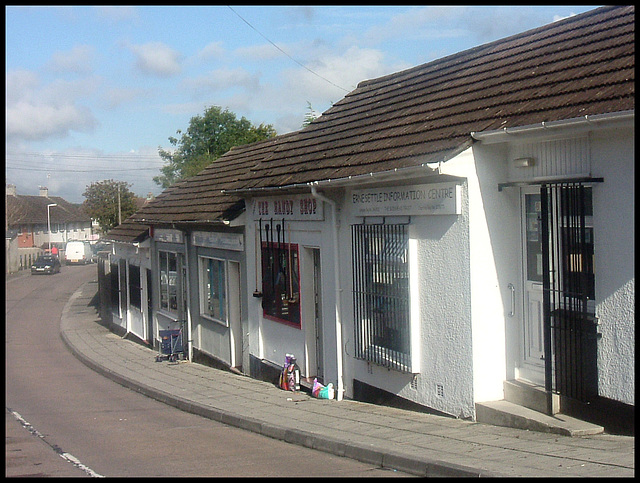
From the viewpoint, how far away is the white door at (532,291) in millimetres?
8391

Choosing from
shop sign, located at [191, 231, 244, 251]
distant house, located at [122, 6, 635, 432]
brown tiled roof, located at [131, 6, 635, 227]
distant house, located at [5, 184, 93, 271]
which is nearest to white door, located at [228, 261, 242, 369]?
shop sign, located at [191, 231, 244, 251]

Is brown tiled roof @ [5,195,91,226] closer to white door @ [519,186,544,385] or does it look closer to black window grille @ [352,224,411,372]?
black window grille @ [352,224,411,372]

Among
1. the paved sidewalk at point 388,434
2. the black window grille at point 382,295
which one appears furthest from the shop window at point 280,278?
the black window grille at point 382,295

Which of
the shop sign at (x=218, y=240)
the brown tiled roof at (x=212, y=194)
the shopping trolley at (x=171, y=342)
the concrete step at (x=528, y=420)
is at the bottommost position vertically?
the shopping trolley at (x=171, y=342)

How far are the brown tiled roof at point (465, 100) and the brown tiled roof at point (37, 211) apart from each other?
56.4 meters

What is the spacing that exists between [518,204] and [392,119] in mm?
3142

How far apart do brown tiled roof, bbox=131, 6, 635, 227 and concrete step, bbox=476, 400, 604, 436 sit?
9.45ft

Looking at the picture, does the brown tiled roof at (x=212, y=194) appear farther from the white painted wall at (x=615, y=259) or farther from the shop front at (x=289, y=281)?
the white painted wall at (x=615, y=259)

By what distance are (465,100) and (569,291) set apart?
317cm

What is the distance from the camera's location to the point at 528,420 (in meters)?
7.82

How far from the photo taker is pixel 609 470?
586cm

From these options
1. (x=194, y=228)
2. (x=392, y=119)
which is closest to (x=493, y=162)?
(x=392, y=119)

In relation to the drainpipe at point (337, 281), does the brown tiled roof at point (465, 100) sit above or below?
above

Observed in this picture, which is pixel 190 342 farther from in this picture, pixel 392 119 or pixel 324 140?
pixel 392 119
